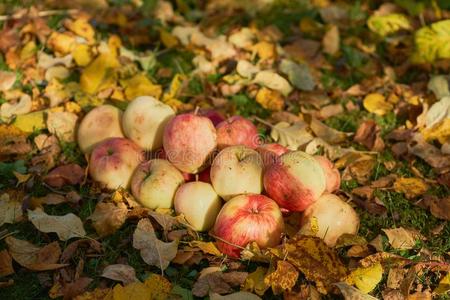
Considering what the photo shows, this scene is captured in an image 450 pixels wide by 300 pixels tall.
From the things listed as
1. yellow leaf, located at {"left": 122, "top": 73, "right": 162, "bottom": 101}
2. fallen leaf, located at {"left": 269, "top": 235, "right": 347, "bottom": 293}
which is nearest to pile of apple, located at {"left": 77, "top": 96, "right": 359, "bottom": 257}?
fallen leaf, located at {"left": 269, "top": 235, "right": 347, "bottom": 293}

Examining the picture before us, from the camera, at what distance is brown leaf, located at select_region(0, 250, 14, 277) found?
259 cm

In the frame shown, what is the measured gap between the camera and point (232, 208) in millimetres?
2625

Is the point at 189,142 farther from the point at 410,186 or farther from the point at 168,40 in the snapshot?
the point at 168,40

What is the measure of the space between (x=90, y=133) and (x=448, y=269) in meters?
1.95

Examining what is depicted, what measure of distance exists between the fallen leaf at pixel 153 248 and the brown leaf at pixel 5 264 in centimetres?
54

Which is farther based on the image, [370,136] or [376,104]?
Answer: [376,104]

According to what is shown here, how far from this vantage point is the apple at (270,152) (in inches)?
113

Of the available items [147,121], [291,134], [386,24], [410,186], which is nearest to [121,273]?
[147,121]

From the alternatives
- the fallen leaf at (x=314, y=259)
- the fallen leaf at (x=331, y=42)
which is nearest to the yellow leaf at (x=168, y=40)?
the fallen leaf at (x=331, y=42)

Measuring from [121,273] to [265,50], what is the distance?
2307 millimetres

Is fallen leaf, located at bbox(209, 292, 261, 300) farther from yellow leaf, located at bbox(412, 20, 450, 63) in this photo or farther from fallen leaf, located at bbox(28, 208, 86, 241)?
yellow leaf, located at bbox(412, 20, 450, 63)

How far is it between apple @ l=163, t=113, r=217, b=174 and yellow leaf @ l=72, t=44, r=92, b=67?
4.81 ft

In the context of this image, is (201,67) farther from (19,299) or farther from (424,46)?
(19,299)

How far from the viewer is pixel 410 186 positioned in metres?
3.13
